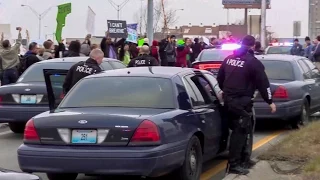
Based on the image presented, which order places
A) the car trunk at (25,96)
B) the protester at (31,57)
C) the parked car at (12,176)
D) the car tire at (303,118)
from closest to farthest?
the parked car at (12,176) → the car trunk at (25,96) → the car tire at (303,118) → the protester at (31,57)

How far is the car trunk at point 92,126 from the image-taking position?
7.31m

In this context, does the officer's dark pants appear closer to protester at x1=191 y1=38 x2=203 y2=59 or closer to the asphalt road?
the asphalt road

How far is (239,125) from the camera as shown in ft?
28.9

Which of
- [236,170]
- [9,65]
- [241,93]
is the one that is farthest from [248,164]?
[9,65]

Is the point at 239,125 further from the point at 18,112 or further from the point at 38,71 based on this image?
the point at 38,71

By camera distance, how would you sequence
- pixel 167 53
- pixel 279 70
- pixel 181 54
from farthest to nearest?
pixel 181 54 < pixel 167 53 < pixel 279 70

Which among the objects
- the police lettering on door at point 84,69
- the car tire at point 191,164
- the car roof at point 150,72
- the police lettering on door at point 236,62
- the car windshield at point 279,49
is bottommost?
the car tire at point 191,164

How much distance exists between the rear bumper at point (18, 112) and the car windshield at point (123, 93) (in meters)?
4.09

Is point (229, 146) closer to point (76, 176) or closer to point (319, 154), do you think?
point (319, 154)

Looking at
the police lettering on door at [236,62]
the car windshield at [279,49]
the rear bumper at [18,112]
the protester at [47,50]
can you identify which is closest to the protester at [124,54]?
the protester at [47,50]

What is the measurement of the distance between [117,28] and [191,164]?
17787mm

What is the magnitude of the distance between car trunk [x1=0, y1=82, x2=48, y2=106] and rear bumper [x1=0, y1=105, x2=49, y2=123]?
0.33 ft

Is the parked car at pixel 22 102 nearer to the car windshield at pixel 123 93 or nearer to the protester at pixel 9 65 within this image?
the car windshield at pixel 123 93

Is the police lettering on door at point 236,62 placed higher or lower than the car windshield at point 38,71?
higher
